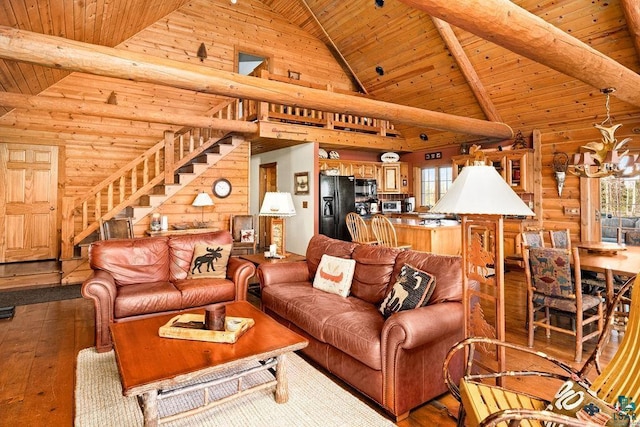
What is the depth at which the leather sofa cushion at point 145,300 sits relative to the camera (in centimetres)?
317

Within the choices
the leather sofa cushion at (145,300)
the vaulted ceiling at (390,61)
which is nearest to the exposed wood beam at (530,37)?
the vaulted ceiling at (390,61)

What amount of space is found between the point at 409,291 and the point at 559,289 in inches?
59.3

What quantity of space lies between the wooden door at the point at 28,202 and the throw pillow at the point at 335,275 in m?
5.79

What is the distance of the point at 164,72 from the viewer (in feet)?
10.5

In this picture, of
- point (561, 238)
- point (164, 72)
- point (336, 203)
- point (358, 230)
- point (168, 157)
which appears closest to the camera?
point (164, 72)

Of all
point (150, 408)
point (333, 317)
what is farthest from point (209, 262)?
point (150, 408)

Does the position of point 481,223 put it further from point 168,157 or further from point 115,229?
point 168,157

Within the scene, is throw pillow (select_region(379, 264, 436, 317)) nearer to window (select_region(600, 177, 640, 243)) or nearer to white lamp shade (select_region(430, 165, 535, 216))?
white lamp shade (select_region(430, 165, 535, 216))

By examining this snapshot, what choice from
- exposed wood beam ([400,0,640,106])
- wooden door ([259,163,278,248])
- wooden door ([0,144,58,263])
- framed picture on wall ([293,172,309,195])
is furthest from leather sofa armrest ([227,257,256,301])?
wooden door ([0,144,58,263])

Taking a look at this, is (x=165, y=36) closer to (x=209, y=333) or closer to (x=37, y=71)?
(x=37, y=71)

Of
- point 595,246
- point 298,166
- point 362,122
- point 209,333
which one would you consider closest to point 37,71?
point 298,166

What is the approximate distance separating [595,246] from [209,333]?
3.82 m

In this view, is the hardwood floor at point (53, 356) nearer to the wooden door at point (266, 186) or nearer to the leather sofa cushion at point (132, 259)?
the leather sofa cushion at point (132, 259)

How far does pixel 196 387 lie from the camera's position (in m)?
1.97
